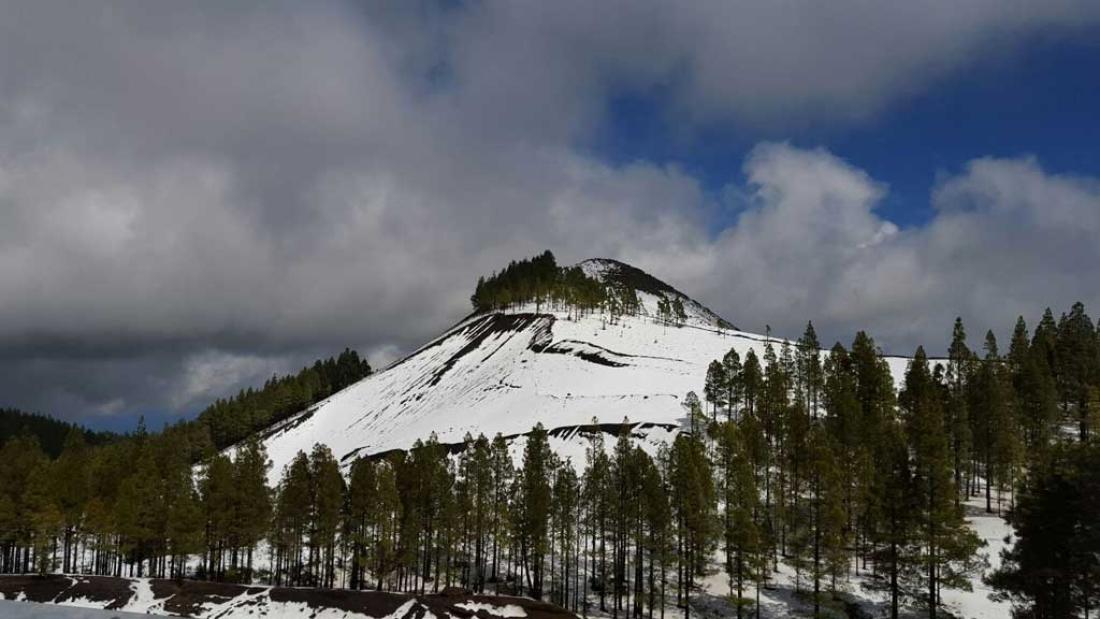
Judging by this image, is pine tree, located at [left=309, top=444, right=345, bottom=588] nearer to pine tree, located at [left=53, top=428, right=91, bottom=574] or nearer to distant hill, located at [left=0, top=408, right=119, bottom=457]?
pine tree, located at [left=53, top=428, right=91, bottom=574]

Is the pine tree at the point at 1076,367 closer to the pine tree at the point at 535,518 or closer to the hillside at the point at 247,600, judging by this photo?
the pine tree at the point at 535,518

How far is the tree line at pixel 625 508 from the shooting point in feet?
141

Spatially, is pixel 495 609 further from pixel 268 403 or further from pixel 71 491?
pixel 268 403

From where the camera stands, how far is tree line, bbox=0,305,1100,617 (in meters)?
43.0

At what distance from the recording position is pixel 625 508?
52.4m

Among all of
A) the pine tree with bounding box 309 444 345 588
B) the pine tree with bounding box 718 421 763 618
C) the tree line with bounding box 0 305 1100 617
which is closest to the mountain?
the tree line with bounding box 0 305 1100 617

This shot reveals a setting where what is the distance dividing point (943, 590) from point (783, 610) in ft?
42.1

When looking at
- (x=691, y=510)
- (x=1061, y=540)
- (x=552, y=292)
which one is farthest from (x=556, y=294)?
Result: (x=1061, y=540)

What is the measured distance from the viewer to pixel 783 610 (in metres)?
48.1

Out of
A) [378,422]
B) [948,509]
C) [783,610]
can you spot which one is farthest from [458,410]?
[948,509]

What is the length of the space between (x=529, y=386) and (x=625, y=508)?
69.3 metres

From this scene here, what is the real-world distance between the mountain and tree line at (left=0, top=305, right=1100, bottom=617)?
90.5 ft

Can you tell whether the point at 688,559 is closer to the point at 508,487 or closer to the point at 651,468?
the point at 651,468

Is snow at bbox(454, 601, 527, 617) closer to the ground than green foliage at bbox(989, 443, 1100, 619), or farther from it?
closer to the ground
